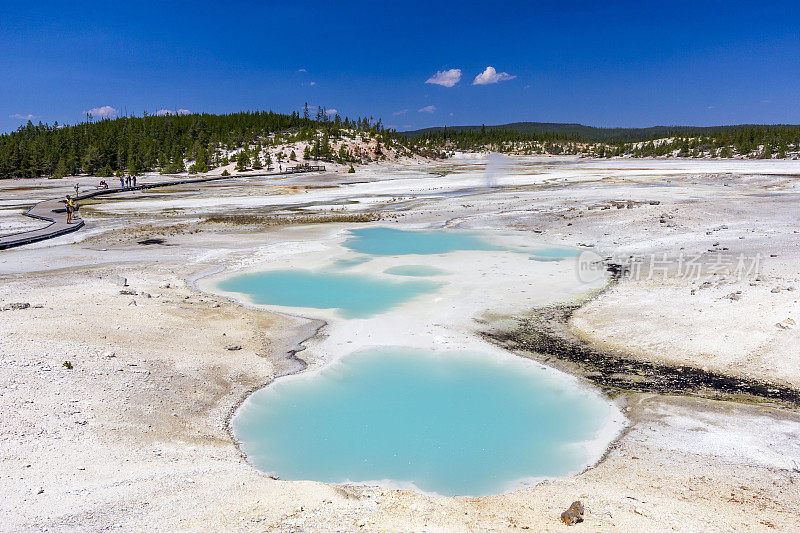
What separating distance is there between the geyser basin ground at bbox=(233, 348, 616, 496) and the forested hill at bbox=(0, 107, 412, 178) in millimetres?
63356

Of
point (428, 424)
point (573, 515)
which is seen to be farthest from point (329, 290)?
point (573, 515)

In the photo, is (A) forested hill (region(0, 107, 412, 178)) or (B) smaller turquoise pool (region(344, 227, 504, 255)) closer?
(B) smaller turquoise pool (region(344, 227, 504, 255))

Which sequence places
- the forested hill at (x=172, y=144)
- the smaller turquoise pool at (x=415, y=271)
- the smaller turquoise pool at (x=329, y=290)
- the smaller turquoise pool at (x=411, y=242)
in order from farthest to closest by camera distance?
the forested hill at (x=172, y=144), the smaller turquoise pool at (x=411, y=242), the smaller turquoise pool at (x=415, y=271), the smaller turquoise pool at (x=329, y=290)

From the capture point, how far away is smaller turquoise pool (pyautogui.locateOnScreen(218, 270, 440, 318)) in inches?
547

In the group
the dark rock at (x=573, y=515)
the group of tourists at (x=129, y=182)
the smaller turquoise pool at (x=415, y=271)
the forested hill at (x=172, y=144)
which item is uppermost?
the forested hill at (x=172, y=144)

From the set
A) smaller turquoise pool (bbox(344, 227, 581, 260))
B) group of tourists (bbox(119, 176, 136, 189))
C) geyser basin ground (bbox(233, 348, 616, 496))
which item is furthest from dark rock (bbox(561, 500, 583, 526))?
group of tourists (bbox(119, 176, 136, 189))

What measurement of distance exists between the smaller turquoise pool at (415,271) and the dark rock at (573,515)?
11.6 meters

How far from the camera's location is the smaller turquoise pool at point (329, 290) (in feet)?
45.6

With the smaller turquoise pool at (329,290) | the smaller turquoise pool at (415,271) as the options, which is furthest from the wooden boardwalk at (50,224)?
the smaller turquoise pool at (415,271)

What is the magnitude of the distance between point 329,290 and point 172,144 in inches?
3282

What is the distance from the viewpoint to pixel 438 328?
11961 mm

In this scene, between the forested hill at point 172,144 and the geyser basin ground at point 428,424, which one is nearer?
the geyser basin ground at point 428,424

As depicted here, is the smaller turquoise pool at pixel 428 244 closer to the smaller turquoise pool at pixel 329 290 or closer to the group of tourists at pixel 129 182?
the smaller turquoise pool at pixel 329 290

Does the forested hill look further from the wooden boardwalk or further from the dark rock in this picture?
the dark rock
